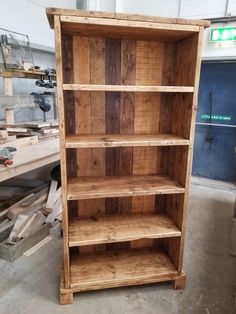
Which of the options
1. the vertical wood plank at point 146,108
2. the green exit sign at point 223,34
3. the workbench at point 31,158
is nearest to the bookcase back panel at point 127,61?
the vertical wood plank at point 146,108

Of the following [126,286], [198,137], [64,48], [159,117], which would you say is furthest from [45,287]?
[198,137]

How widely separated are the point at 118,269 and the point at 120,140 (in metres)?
0.98

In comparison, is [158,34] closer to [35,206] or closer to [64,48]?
[64,48]

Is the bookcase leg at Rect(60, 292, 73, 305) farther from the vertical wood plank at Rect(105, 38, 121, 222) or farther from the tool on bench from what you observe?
the tool on bench

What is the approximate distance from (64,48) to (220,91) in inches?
123

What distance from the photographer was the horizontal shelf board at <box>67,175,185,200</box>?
1.54 m

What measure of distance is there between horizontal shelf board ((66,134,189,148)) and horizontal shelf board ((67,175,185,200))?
0.31 metres

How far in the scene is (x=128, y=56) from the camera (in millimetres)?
1620

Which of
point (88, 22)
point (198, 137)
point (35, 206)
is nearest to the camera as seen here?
point (88, 22)

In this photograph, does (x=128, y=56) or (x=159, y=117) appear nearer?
(x=128, y=56)

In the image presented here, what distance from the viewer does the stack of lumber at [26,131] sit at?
2.37 metres

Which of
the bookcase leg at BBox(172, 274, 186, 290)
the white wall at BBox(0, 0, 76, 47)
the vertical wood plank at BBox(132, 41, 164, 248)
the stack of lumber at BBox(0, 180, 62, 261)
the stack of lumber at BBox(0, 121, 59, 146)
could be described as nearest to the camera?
the vertical wood plank at BBox(132, 41, 164, 248)

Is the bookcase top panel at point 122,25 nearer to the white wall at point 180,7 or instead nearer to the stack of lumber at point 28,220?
the stack of lumber at point 28,220

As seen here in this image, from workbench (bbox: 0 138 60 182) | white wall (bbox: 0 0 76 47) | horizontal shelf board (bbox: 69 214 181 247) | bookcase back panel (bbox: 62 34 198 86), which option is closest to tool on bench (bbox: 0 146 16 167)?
workbench (bbox: 0 138 60 182)
